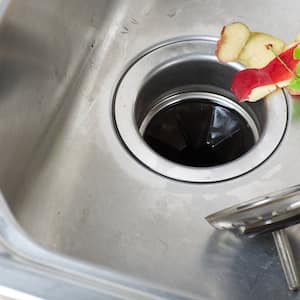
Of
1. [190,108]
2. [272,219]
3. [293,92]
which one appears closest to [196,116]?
[190,108]

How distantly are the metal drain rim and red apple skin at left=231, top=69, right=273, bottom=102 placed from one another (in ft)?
0.10

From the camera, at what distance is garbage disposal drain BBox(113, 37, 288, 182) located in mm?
676

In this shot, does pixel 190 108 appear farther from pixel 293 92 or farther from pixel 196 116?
pixel 293 92

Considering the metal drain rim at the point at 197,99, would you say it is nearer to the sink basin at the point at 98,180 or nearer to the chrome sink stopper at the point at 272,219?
the sink basin at the point at 98,180

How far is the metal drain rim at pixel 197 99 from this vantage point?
0.72 m

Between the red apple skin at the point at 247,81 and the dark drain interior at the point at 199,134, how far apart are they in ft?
0.14

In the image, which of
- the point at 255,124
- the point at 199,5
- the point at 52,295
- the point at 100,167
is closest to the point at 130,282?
the point at 52,295

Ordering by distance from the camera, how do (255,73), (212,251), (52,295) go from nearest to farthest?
1. (52,295)
2. (212,251)
3. (255,73)

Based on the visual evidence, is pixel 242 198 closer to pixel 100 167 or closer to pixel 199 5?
pixel 100 167

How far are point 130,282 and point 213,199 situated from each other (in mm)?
156

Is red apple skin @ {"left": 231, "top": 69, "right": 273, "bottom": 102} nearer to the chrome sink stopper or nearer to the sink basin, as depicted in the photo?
the sink basin

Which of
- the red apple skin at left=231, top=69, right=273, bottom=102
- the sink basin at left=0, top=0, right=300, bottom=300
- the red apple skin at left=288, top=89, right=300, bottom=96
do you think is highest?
the red apple skin at left=288, top=89, right=300, bottom=96

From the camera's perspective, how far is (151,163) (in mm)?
629

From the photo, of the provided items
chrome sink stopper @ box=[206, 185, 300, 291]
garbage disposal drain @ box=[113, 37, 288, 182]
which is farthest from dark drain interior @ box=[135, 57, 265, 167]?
chrome sink stopper @ box=[206, 185, 300, 291]
